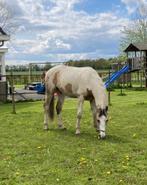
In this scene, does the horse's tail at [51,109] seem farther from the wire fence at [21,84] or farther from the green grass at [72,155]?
the wire fence at [21,84]

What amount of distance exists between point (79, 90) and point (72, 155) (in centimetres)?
298

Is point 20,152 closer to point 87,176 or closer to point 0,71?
point 87,176

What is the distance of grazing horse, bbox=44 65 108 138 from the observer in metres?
10.2

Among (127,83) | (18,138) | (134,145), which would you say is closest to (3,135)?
(18,138)

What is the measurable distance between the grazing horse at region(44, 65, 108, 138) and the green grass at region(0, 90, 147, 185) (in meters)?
0.46

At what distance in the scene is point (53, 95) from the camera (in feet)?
39.9

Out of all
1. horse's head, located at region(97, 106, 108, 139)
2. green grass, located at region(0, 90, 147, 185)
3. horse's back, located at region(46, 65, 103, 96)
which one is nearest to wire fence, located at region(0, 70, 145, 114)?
horse's back, located at region(46, 65, 103, 96)

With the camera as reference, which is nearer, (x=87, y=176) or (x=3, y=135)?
(x=87, y=176)

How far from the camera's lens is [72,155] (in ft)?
27.2

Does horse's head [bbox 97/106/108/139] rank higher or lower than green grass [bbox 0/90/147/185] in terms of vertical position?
higher

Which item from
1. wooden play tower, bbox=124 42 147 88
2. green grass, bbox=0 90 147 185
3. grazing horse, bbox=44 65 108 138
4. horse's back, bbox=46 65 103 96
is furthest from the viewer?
wooden play tower, bbox=124 42 147 88

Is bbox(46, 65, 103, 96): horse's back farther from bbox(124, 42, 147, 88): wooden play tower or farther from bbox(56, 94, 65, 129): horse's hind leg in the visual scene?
bbox(124, 42, 147, 88): wooden play tower

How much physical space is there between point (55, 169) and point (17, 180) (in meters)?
0.84

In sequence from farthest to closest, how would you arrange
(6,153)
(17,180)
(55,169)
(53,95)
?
(53,95) < (6,153) < (55,169) < (17,180)
